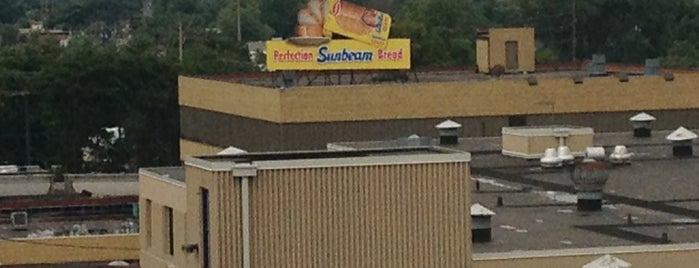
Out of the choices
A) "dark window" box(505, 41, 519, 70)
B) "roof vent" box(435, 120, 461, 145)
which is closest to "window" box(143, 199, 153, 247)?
"roof vent" box(435, 120, 461, 145)

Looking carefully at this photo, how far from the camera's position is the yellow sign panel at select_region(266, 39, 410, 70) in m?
71.8

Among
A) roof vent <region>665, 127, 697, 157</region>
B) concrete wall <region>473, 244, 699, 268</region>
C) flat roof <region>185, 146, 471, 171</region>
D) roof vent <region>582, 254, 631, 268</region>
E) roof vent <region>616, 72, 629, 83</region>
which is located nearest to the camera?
flat roof <region>185, 146, 471, 171</region>

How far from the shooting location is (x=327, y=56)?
237 ft

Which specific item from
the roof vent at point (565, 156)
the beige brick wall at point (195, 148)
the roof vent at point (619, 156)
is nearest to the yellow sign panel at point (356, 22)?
the beige brick wall at point (195, 148)

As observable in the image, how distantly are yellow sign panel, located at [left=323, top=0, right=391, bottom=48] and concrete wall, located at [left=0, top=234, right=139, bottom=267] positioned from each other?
417 inches

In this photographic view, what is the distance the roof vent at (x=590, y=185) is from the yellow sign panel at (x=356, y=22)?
27385mm

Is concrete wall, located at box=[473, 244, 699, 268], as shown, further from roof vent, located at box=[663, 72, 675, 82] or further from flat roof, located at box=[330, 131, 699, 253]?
roof vent, located at box=[663, 72, 675, 82]

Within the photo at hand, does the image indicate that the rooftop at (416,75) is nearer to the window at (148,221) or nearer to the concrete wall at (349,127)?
the concrete wall at (349,127)

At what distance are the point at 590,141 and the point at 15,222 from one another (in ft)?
63.8

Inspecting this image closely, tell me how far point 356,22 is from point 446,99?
3568 millimetres

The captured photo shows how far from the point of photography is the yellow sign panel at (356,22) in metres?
72.1

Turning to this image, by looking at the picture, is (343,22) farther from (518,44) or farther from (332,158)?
(332,158)

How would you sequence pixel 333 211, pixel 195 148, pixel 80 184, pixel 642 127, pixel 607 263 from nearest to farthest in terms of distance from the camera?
pixel 333 211 → pixel 607 263 → pixel 642 127 → pixel 195 148 → pixel 80 184

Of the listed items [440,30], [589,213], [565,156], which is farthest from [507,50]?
[440,30]
